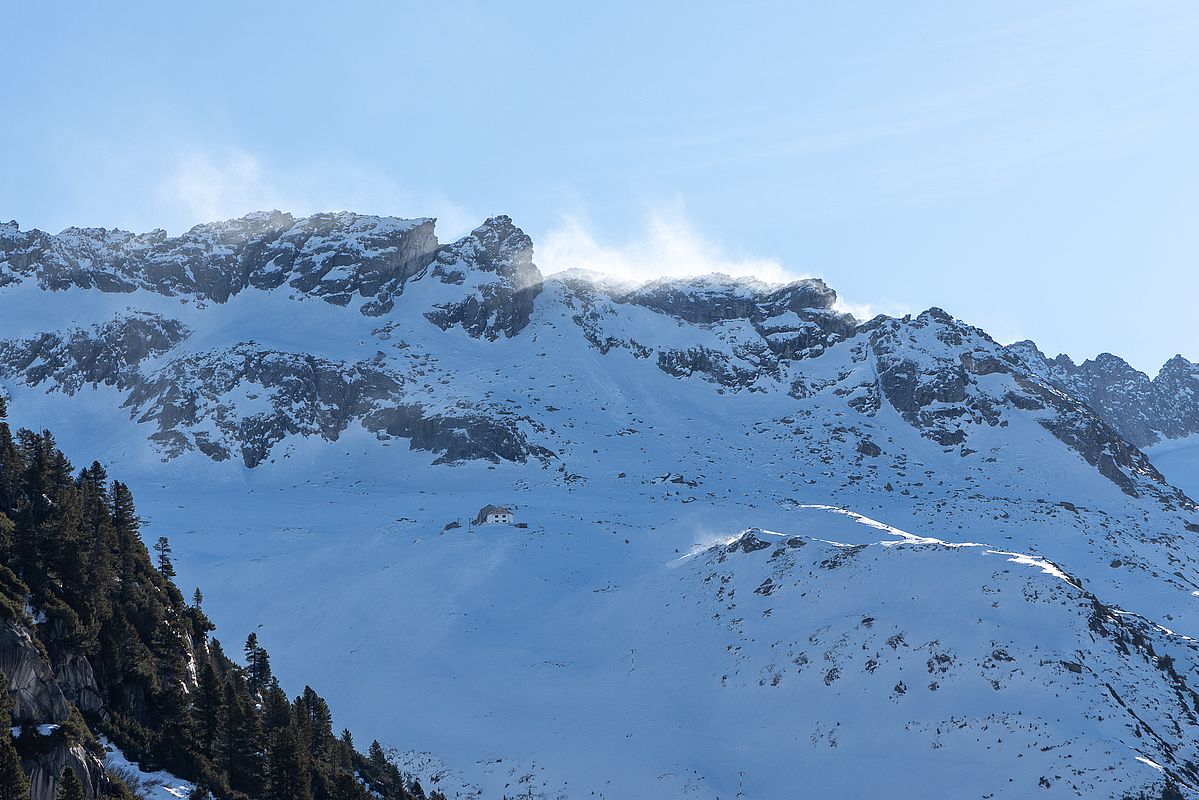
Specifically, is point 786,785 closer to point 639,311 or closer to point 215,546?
point 215,546

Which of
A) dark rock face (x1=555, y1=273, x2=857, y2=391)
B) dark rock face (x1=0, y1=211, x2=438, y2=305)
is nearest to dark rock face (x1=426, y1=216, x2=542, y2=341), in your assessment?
dark rock face (x1=0, y1=211, x2=438, y2=305)

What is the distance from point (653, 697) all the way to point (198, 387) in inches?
4327

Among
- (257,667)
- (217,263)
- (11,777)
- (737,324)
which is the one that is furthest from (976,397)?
(11,777)

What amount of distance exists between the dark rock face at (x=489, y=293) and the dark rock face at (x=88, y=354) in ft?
148

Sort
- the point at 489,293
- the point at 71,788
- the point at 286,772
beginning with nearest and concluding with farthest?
the point at 71,788 < the point at 286,772 < the point at 489,293

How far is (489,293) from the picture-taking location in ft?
608

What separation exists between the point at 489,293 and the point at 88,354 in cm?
6523

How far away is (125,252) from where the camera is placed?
194m

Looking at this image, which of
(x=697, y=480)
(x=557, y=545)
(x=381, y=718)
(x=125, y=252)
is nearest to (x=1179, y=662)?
(x=381, y=718)

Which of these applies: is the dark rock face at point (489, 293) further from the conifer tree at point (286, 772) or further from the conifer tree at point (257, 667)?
the conifer tree at point (286, 772)

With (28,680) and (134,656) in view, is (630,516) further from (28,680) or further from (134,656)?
(28,680)

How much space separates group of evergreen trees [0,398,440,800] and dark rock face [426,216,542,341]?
132625mm

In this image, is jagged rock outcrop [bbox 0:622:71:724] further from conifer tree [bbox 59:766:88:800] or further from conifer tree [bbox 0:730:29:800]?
conifer tree [bbox 0:730:29:800]

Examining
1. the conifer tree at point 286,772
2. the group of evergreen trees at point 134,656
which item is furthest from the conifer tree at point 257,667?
the conifer tree at point 286,772
